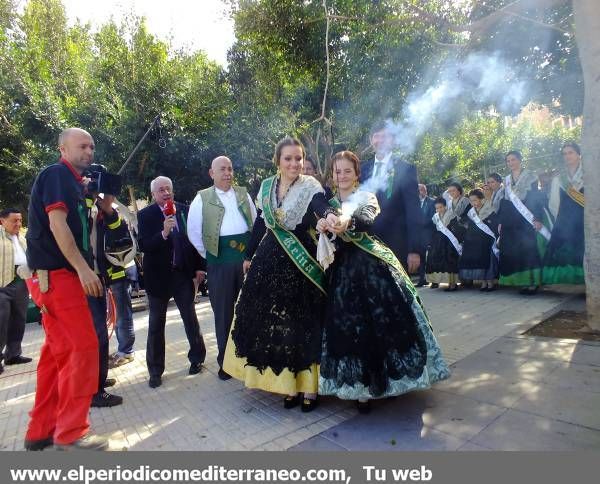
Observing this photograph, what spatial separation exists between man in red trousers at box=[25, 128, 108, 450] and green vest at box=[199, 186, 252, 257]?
128 centimetres

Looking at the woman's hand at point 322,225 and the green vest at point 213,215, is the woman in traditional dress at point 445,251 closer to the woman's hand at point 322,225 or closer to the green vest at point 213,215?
the green vest at point 213,215

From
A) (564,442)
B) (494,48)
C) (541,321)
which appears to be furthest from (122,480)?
(494,48)

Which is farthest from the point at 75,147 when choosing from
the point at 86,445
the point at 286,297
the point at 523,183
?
the point at 523,183

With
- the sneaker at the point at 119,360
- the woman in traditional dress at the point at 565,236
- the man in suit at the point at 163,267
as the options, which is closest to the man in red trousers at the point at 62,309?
the man in suit at the point at 163,267

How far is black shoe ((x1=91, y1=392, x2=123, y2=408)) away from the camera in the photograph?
136 inches

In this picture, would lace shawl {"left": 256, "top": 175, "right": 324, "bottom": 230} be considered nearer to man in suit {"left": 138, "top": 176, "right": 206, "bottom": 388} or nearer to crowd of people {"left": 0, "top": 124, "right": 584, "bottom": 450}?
crowd of people {"left": 0, "top": 124, "right": 584, "bottom": 450}

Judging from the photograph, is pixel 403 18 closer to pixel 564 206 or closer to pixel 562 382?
pixel 564 206

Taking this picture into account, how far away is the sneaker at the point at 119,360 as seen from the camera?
14.8ft

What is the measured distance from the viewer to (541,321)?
4.74 m

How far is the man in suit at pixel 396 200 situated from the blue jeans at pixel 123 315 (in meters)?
2.94

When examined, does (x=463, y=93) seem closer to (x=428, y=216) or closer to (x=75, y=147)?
(x=428, y=216)

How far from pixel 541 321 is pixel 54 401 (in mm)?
4969

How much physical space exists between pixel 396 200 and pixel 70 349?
285cm

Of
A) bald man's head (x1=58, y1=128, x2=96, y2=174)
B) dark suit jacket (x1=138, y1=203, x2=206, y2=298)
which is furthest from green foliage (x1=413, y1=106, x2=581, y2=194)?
bald man's head (x1=58, y1=128, x2=96, y2=174)
